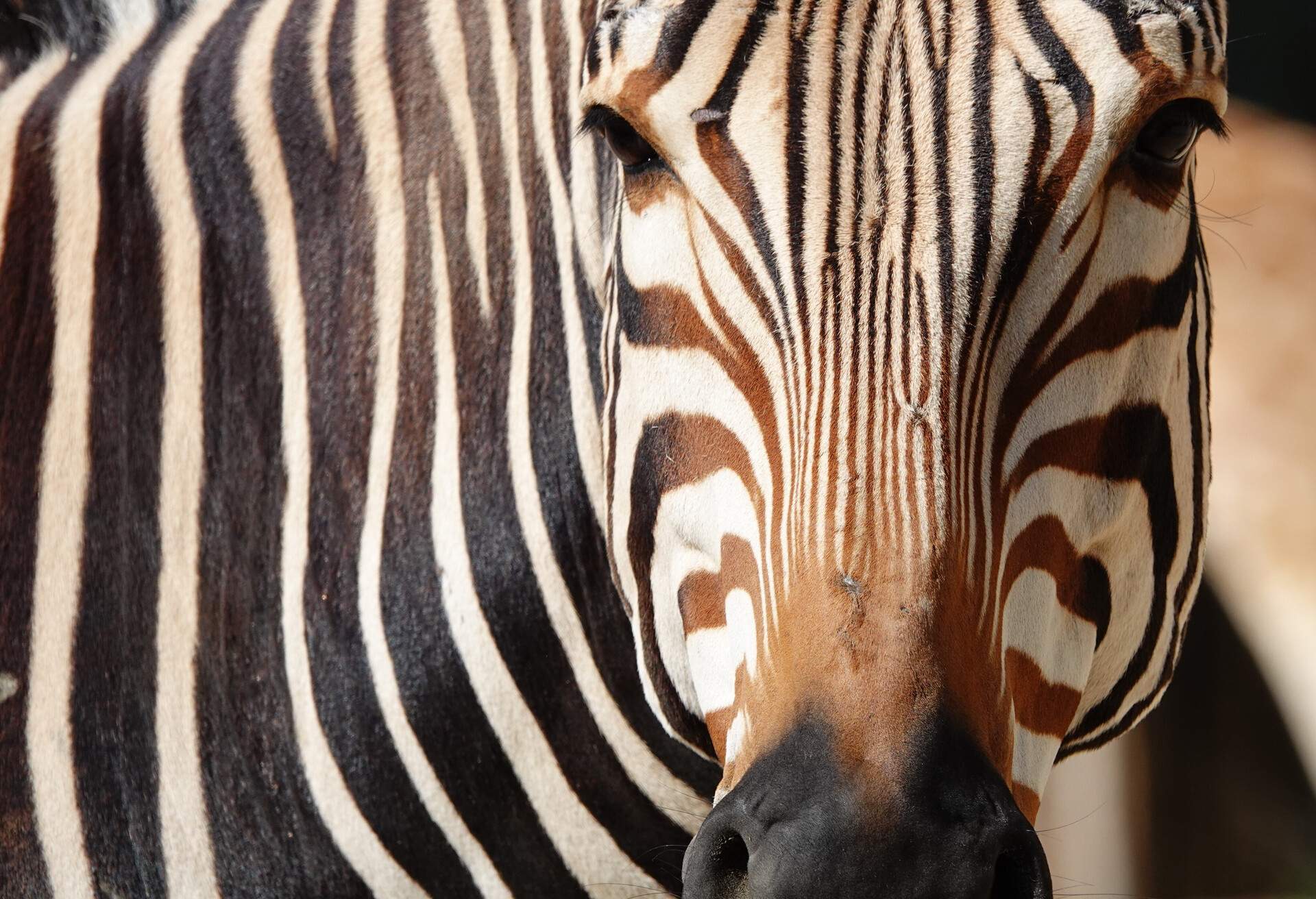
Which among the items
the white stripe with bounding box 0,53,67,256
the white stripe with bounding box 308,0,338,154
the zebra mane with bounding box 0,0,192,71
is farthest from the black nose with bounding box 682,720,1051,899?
the zebra mane with bounding box 0,0,192,71

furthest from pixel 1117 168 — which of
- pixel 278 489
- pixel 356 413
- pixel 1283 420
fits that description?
pixel 1283 420

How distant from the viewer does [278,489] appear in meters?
2.24

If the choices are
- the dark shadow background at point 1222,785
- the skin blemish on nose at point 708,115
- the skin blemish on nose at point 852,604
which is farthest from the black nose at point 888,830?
the dark shadow background at point 1222,785

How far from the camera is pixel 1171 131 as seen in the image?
1.71 m

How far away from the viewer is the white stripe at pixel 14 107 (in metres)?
2.32

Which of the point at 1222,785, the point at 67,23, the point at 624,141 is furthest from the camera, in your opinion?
the point at 1222,785

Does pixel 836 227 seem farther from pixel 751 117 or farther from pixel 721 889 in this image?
pixel 721 889

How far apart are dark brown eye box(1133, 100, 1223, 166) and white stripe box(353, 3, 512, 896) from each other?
1165 millimetres

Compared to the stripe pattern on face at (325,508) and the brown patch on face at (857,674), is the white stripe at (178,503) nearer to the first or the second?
the stripe pattern on face at (325,508)

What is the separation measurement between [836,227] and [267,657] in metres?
1.21

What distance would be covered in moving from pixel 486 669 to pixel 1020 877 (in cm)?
104

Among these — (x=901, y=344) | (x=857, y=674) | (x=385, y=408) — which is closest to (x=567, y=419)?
(x=385, y=408)

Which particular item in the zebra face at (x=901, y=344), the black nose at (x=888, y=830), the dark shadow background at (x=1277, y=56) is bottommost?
the black nose at (x=888, y=830)

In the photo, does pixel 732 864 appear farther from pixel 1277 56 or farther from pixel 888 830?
pixel 1277 56
